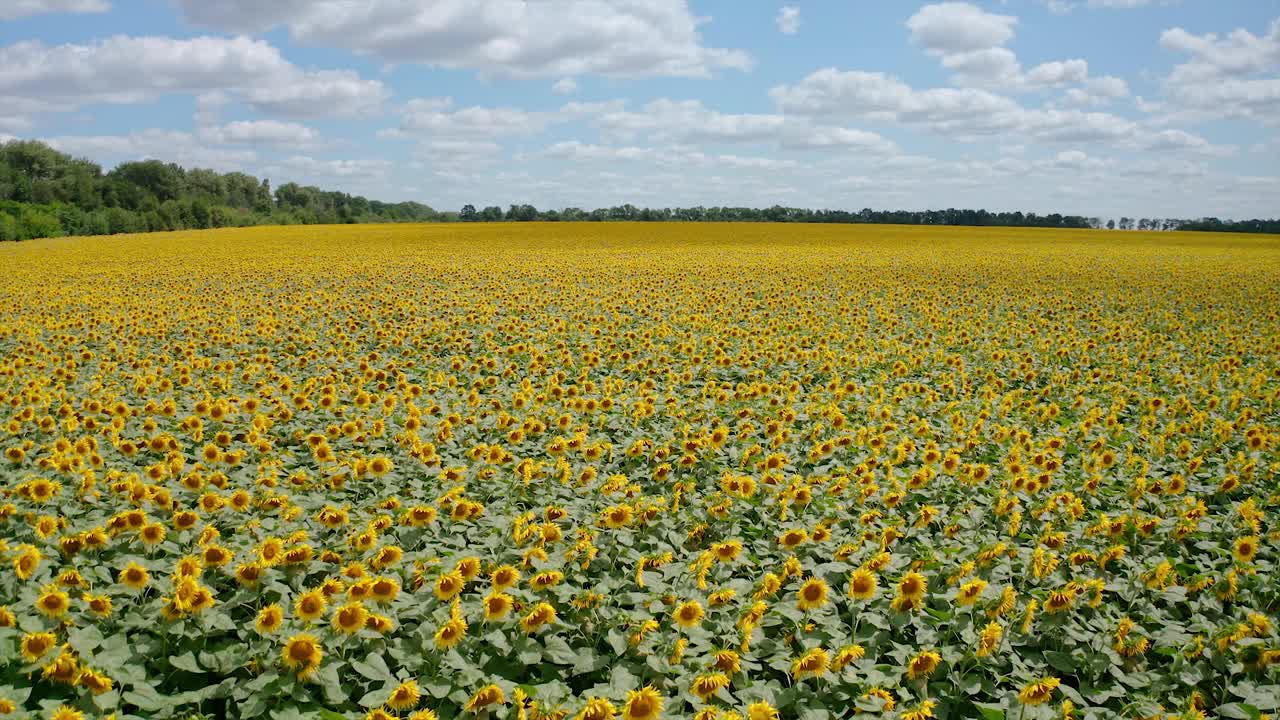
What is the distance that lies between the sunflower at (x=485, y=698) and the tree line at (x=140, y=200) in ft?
242

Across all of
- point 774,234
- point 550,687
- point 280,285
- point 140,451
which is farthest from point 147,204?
point 550,687

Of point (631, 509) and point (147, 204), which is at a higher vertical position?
point (147, 204)

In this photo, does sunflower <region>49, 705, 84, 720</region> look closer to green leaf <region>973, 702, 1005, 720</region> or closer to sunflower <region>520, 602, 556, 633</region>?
sunflower <region>520, 602, 556, 633</region>

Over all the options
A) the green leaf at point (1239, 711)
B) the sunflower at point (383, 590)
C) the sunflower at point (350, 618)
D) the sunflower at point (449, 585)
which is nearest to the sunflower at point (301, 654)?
the sunflower at point (350, 618)

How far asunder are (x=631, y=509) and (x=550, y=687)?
1829mm

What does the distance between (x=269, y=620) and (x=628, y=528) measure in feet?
7.62

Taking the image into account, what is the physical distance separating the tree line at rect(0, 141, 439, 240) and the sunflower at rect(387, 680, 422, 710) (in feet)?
241

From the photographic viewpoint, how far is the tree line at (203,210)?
228 feet

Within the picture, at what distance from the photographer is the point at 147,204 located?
77250 millimetres

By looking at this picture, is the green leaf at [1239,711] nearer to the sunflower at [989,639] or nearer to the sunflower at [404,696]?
the sunflower at [989,639]

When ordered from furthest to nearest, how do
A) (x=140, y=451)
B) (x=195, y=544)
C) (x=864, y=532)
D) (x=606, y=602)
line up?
(x=140, y=451), (x=864, y=532), (x=195, y=544), (x=606, y=602)

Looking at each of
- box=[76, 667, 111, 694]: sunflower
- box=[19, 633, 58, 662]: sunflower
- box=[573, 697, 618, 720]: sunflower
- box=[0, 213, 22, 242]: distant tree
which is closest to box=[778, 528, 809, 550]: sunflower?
box=[573, 697, 618, 720]: sunflower

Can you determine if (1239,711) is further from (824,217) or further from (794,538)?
(824,217)

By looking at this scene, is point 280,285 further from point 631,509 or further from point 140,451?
point 631,509
